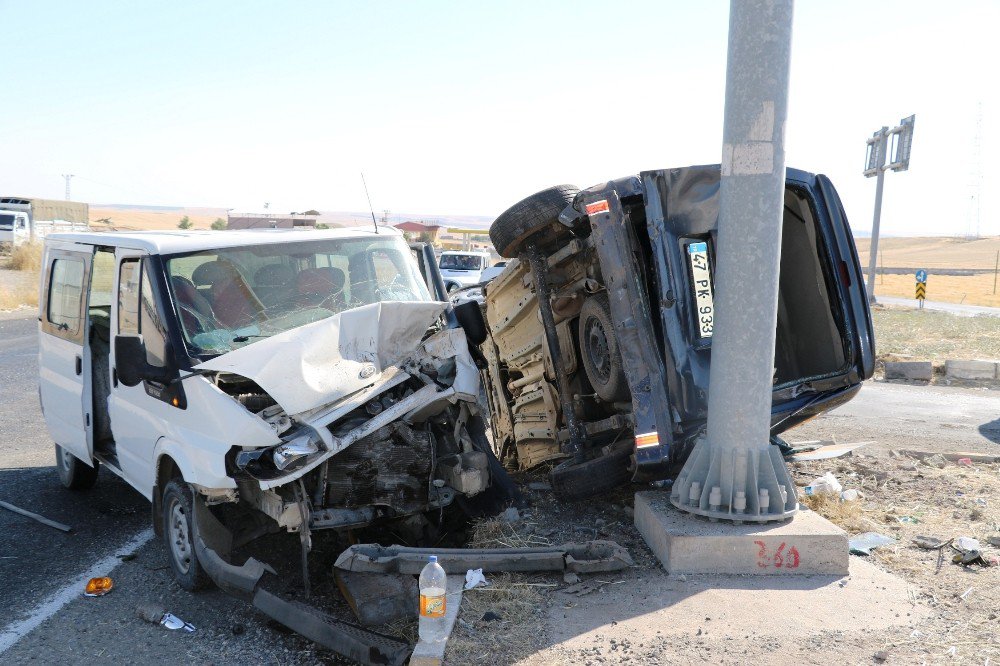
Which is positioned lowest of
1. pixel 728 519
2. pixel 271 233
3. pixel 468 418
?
pixel 728 519

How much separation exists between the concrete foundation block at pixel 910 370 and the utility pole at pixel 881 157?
1354 centimetres

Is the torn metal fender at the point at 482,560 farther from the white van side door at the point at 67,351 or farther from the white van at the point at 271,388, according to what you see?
the white van side door at the point at 67,351

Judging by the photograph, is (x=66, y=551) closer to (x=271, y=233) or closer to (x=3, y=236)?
(x=271, y=233)

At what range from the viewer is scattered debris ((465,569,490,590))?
4312mm

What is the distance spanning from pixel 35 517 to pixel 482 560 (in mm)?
3785

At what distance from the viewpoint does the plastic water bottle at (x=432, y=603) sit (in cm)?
366

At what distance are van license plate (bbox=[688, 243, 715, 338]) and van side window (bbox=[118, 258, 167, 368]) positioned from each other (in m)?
3.22

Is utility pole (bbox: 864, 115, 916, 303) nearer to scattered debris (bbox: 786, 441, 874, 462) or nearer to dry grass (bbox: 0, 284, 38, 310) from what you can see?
scattered debris (bbox: 786, 441, 874, 462)

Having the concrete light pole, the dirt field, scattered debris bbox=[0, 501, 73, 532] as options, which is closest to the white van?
scattered debris bbox=[0, 501, 73, 532]

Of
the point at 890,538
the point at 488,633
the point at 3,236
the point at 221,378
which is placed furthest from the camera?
the point at 3,236

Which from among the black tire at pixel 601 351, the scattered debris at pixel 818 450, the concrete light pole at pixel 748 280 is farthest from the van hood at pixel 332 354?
the scattered debris at pixel 818 450

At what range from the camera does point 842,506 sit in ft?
17.9

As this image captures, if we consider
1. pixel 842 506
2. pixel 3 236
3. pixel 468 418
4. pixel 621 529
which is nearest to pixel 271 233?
pixel 468 418

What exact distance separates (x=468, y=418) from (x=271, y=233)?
6.26 ft
